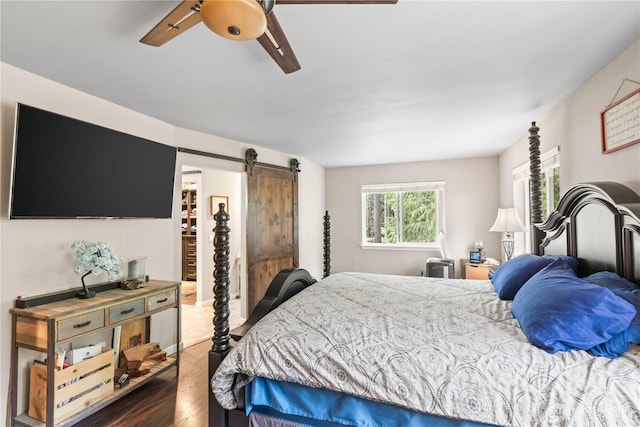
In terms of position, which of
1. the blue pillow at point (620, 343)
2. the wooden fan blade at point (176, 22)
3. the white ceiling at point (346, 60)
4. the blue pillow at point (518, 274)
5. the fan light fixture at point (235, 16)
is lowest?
the blue pillow at point (620, 343)

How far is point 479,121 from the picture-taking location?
9.87 feet

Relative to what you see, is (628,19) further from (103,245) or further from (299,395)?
(103,245)

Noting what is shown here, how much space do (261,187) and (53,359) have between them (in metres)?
2.75

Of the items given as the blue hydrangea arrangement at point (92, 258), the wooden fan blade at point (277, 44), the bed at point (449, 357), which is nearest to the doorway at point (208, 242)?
the blue hydrangea arrangement at point (92, 258)

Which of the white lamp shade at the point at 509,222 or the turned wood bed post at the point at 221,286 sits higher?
the white lamp shade at the point at 509,222

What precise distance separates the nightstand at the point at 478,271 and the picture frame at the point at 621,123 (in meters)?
2.32

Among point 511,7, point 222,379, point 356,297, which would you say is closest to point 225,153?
point 356,297

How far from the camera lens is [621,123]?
5.87ft

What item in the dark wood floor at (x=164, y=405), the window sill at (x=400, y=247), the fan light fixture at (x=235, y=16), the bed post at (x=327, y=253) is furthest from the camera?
the window sill at (x=400, y=247)

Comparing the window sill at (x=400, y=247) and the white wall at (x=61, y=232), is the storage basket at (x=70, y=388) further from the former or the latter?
the window sill at (x=400, y=247)

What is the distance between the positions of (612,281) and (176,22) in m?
2.34

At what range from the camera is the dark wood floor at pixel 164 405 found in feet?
6.74

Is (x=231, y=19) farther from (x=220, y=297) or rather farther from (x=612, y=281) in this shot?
(x=612, y=281)

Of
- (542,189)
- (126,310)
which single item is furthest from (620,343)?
(126,310)
